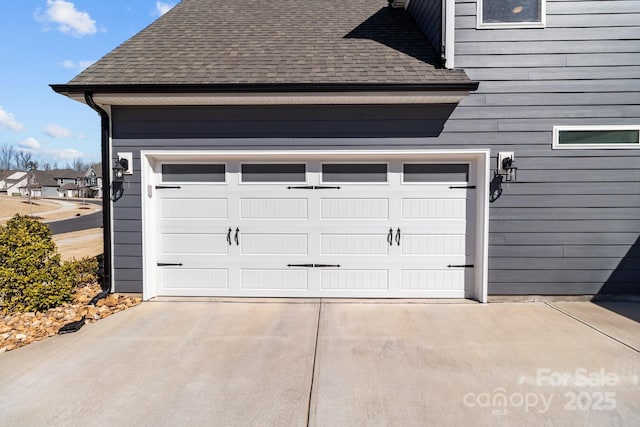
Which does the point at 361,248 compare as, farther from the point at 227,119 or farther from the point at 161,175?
the point at 161,175

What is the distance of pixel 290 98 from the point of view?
403 centimetres

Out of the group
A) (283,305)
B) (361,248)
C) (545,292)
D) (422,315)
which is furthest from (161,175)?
(545,292)

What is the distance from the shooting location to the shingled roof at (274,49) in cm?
405

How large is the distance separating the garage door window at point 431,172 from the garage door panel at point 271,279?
2043mm

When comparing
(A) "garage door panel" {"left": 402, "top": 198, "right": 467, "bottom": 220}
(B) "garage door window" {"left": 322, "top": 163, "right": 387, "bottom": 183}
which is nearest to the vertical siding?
(B) "garage door window" {"left": 322, "top": 163, "right": 387, "bottom": 183}

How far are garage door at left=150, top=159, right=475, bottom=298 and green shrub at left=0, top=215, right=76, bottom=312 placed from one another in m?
1.15

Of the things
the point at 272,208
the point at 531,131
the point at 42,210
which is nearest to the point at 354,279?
the point at 272,208

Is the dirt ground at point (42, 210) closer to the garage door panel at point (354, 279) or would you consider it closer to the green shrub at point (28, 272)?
the green shrub at point (28, 272)

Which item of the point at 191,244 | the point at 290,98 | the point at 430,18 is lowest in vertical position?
the point at 191,244

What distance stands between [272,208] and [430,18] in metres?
3.78

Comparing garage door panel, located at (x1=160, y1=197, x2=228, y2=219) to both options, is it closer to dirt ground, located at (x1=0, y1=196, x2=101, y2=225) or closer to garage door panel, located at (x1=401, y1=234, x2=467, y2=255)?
garage door panel, located at (x1=401, y1=234, x2=467, y2=255)

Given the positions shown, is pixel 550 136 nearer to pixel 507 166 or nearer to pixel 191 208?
pixel 507 166

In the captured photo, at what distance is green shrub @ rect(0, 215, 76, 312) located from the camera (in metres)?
3.68

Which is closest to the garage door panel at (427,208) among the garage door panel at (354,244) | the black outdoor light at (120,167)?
the garage door panel at (354,244)
